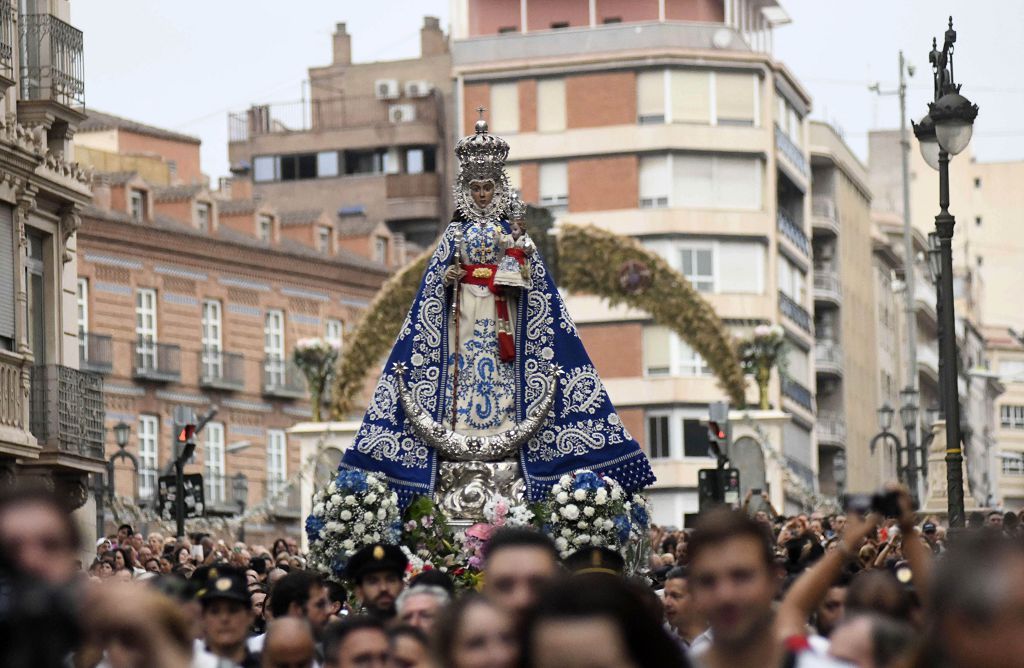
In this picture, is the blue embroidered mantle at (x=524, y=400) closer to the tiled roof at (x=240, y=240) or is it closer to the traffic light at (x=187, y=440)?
the traffic light at (x=187, y=440)

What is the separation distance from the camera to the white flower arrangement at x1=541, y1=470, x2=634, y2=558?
659 inches

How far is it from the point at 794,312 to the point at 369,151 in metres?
14.2

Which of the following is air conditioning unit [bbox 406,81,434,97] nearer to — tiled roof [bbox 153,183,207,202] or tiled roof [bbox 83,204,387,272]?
tiled roof [bbox 83,204,387,272]

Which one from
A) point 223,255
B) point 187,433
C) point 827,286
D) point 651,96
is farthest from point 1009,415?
point 187,433

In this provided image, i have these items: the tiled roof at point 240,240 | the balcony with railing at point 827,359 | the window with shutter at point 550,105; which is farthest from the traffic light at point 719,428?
the balcony with railing at point 827,359

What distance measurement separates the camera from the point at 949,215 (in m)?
21.9

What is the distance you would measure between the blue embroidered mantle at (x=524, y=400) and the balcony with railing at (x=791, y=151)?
52.7 metres

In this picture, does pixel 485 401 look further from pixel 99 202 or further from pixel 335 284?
pixel 335 284

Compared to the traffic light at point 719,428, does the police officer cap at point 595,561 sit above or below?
below

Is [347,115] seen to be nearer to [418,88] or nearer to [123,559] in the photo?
[418,88]

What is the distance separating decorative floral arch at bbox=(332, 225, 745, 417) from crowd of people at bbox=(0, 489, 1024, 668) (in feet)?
84.3

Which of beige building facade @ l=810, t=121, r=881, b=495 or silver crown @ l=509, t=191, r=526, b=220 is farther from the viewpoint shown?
beige building facade @ l=810, t=121, r=881, b=495

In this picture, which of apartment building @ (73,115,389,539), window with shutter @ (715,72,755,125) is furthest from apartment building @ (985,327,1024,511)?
apartment building @ (73,115,389,539)

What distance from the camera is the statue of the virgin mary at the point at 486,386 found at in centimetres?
1728
